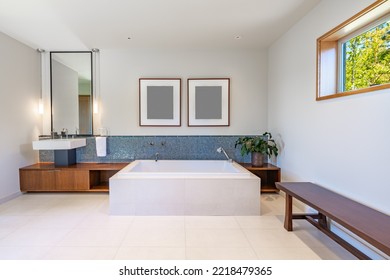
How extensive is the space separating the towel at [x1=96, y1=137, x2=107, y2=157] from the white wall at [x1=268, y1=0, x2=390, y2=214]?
301 cm

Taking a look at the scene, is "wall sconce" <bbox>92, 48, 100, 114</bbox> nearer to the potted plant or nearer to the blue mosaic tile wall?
the blue mosaic tile wall

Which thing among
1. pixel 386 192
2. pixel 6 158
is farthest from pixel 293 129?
pixel 6 158

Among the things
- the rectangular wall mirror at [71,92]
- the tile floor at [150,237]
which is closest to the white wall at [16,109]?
the rectangular wall mirror at [71,92]

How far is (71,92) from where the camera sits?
4.24 m

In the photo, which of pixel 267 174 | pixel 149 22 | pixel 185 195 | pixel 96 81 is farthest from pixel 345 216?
pixel 96 81

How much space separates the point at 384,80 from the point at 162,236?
249cm

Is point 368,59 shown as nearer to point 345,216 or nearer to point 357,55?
point 357,55

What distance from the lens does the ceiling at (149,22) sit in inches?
103

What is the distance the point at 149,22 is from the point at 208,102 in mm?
1683

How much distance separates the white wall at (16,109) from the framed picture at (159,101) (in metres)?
1.86

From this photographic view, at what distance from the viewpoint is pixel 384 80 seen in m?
1.95

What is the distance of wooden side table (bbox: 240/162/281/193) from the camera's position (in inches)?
147

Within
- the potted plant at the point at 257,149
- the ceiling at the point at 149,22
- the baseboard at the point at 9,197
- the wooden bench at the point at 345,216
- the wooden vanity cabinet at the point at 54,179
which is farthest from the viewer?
the potted plant at the point at 257,149

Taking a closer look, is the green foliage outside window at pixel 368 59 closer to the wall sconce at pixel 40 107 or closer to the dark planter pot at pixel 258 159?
the dark planter pot at pixel 258 159
